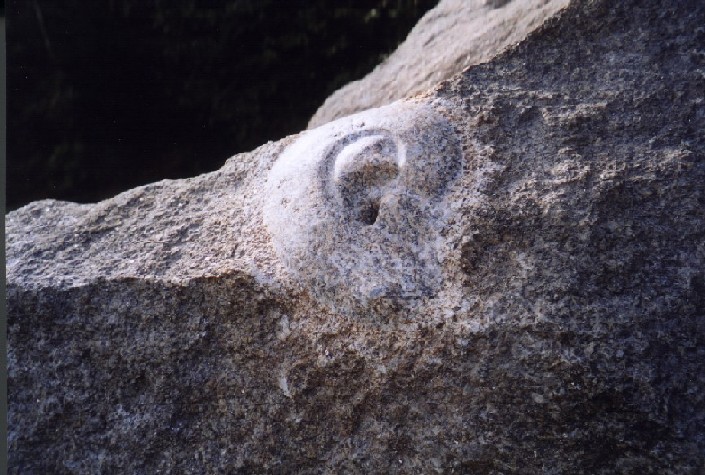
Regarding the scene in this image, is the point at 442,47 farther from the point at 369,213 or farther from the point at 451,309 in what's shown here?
the point at 451,309

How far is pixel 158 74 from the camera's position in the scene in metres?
1.73

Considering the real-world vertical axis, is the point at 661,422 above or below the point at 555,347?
below

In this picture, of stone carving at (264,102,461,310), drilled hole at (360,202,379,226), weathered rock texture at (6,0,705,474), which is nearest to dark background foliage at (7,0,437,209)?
weathered rock texture at (6,0,705,474)

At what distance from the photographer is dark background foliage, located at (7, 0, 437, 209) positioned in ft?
5.26

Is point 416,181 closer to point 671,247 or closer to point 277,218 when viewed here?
point 277,218

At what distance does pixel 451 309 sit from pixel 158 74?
100 cm

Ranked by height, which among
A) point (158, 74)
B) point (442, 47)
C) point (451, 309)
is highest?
point (158, 74)

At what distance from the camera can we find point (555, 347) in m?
1.00

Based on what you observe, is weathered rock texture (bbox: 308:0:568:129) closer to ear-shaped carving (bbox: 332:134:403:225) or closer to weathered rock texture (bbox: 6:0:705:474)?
weathered rock texture (bbox: 6:0:705:474)

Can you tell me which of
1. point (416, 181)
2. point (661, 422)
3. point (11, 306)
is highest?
point (11, 306)

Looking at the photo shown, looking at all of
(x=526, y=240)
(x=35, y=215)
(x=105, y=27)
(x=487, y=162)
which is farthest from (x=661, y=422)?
(x=105, y=27)

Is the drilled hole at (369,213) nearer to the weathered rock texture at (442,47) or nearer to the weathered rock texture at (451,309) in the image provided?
the weathered rock texture at (451,309)

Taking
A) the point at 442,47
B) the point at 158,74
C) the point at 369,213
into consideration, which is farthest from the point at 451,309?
the point at 158,74

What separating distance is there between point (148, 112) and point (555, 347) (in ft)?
3.62
